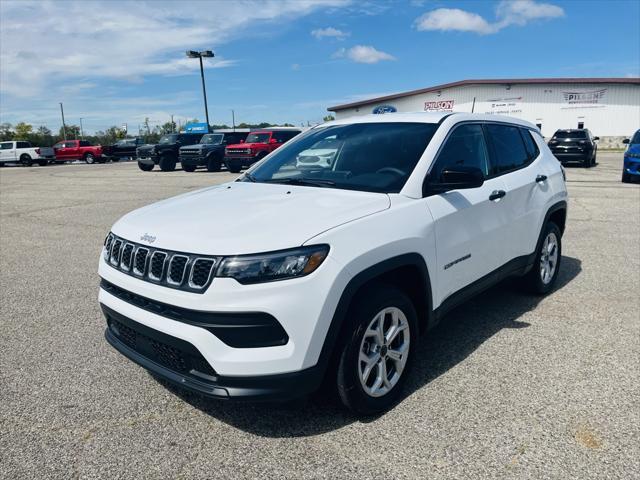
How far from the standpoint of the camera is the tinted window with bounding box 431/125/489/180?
3.52m

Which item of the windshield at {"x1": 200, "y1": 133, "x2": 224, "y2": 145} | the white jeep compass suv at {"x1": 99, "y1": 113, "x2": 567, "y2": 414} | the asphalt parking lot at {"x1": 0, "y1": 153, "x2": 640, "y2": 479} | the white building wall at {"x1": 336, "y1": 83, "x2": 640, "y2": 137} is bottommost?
the asphalt parking lot at {"x1": 0, "y1": 153, "x2": 640, "y2": 479}

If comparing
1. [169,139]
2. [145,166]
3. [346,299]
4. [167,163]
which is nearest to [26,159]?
[145,166]

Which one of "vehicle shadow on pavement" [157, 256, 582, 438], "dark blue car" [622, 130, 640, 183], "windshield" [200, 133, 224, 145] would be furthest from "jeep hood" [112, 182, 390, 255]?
"windshield" [200, 133, 224, 145]

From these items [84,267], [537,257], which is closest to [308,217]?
[537,257]

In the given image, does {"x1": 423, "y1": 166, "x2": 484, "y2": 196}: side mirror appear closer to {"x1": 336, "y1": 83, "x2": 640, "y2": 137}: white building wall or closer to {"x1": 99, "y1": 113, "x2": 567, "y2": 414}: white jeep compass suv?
{"x1": 99, "y1": 113, "x2": 567, "y2": 414}: white jeep compass suv

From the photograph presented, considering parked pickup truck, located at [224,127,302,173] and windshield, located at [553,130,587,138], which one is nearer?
parked pickup truck, located at [224,127,302,173]

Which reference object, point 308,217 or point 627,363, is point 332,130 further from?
point 627,363

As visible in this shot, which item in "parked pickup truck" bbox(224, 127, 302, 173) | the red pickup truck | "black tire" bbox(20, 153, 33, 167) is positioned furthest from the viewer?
the red pickup truck

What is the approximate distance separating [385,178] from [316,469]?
1836 millimetres

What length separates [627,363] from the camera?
3562 mm

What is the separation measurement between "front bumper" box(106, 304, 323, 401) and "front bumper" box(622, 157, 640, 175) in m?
15.6

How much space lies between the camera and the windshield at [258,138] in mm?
22375

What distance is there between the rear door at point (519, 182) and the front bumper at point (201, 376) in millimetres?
→ 2361

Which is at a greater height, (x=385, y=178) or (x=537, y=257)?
(x=385, y=178)
